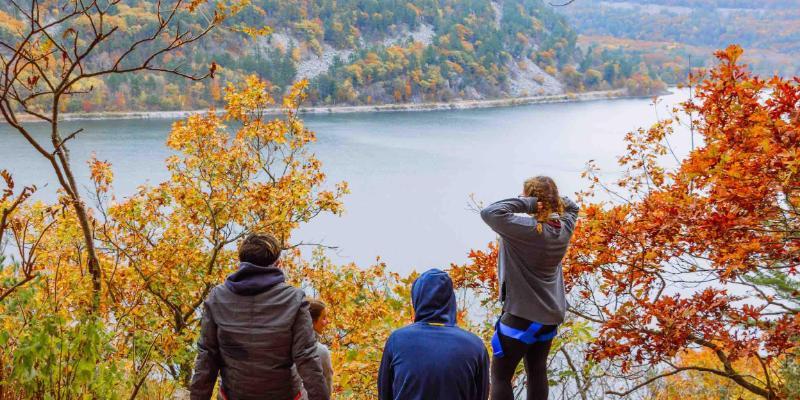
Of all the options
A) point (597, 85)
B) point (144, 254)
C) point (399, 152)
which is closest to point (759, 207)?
point (144, 254)

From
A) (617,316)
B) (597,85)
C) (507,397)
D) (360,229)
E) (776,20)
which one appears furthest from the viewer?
(776,20)

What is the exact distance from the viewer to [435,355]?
6.19 ft

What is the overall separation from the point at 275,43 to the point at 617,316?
332 ft

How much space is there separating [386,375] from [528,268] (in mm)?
877

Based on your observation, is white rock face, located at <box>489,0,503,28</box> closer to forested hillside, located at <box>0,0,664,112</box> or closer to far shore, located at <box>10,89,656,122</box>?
forested hillside, located at <box>0,0,664,112</box>

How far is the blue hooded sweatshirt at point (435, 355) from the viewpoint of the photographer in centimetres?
188

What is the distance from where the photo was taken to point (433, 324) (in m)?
1.93

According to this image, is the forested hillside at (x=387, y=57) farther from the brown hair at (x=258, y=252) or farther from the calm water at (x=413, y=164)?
the brown hair at (x=258, y=252)

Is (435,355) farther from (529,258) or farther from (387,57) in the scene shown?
(387,57)

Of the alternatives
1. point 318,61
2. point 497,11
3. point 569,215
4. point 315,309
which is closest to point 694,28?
point 497,11

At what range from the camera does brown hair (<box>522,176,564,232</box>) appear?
2566 mm

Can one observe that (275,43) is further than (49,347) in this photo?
Yes

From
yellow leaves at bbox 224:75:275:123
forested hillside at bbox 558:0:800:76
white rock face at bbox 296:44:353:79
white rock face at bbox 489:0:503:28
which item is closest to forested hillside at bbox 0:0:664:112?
white rock face at bbox 296:44:353:79

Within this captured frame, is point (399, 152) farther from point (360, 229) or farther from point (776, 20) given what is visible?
point (776, 20)
